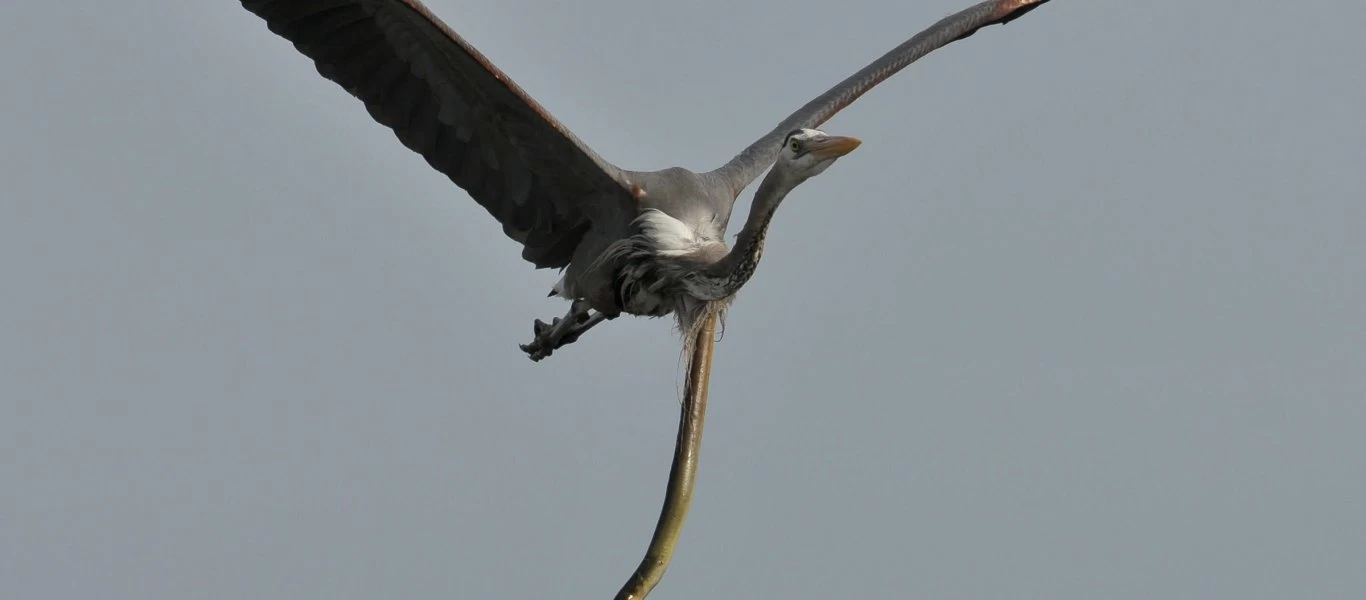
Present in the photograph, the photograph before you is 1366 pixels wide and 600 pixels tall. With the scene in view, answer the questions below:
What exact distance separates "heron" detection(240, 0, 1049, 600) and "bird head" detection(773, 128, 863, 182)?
0.65 m

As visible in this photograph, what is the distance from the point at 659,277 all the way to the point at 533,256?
123cm

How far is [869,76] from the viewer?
659 inches

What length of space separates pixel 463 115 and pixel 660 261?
1524mm

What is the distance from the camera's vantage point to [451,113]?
A: 1434 cm

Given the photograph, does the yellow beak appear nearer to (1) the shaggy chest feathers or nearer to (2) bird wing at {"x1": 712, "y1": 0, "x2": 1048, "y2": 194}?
(1) the shaggy chest feathers

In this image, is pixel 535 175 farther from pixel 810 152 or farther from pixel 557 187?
pixel 810 152

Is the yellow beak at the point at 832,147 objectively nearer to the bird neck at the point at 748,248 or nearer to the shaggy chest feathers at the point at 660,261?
the bird neck at the point at 748,248

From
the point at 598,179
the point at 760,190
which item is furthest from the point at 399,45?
the point at 760,190

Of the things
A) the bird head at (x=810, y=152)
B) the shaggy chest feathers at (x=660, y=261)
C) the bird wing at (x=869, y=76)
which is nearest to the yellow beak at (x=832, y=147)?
the bird head at (x=810, y=152)

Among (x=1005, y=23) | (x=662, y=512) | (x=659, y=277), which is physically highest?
(x=1005, y=23)

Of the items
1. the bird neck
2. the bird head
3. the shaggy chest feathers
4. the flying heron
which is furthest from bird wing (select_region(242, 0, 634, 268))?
the bird head

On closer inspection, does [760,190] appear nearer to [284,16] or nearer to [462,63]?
[462,63]

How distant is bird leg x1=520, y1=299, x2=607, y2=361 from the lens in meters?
15.4

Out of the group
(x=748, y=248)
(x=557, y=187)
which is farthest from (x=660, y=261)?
(x=748, y=248)
